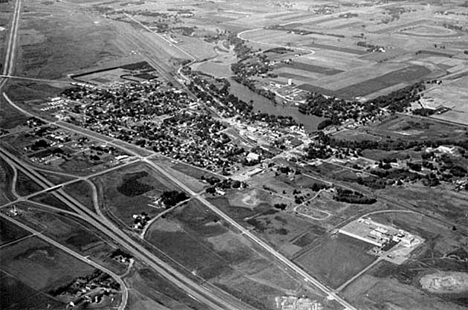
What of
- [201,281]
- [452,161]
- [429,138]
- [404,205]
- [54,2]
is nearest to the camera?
[201,281]

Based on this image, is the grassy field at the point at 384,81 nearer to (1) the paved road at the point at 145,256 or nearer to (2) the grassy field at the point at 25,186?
(1) the paved road at the point at 145,256

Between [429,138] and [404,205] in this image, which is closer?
[404,205]

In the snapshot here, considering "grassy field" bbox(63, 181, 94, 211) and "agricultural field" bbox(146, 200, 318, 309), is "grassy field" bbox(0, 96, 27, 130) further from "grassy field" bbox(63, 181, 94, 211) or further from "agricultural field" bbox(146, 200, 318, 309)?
"agricultural field" bbox(146, 200, 318, 309)

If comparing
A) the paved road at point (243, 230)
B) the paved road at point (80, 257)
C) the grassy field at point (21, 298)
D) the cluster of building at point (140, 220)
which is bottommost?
the grassy field at point (21, 298)

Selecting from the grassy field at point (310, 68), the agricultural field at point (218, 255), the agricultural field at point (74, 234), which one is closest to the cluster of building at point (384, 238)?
the agricultural field at point (218, 255)

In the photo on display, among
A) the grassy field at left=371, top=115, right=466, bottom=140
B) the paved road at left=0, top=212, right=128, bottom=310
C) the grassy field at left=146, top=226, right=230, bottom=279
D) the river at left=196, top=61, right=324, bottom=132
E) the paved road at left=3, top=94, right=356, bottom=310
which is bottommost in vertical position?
the paved road at left=0, top=212, right=128, bottom=310

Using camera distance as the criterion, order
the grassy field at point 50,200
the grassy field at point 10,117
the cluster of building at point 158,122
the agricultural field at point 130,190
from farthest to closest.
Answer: the grassy field at point 10,117, the cluster of building at point 158,122, the grassy field at point 50,200, the agricultural field at point 130,190

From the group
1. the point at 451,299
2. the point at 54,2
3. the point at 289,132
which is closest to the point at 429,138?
the point at 289,132

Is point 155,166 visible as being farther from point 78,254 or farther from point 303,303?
point 303,303

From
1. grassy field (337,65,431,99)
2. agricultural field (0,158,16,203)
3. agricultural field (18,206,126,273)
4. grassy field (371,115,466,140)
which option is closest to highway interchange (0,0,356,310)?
agricultural field (18,206,126,273)
